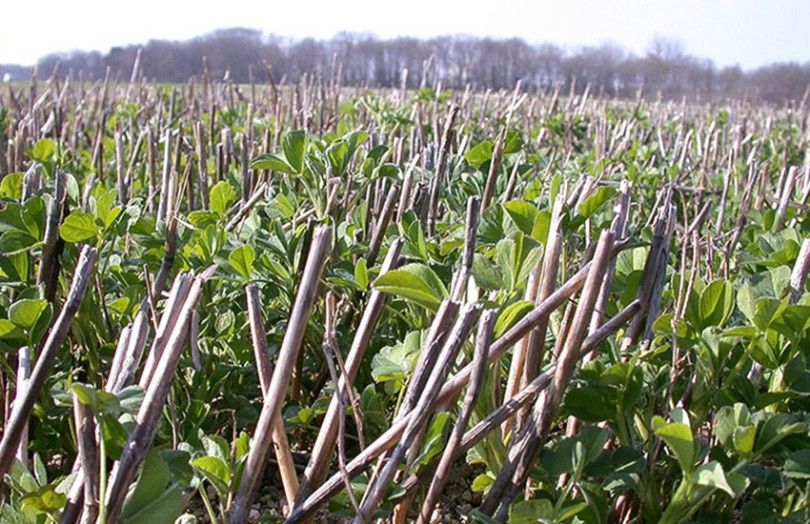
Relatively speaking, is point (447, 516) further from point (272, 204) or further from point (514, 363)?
point (272, 204)

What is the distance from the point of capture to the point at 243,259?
0.84 metres

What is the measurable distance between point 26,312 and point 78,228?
15 centimetres

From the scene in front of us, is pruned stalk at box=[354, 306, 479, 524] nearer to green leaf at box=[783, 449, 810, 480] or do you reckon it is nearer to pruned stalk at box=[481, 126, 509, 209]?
green leaf at box=[783, 449, 810, 480]

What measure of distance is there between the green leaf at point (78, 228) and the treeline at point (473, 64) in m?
15.0

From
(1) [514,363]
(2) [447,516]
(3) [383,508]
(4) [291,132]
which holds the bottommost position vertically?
(2) [447,516]

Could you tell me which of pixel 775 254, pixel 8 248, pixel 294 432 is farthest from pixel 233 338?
pixel 775 254

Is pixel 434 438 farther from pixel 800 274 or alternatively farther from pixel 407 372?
pixel 800 274

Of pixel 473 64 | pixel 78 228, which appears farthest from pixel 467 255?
pixel 473 64

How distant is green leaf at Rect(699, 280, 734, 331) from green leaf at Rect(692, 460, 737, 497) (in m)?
0.19

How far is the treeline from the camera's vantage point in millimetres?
20031

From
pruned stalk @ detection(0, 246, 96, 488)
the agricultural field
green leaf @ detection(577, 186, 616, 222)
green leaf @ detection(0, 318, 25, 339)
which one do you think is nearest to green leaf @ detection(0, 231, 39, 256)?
the agricultural field

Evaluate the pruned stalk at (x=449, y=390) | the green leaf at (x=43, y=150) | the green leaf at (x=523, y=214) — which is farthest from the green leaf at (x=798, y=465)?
the green leaf at (x=43, y=150)

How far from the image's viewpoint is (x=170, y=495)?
57 centimetres

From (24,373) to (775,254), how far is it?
81cm
